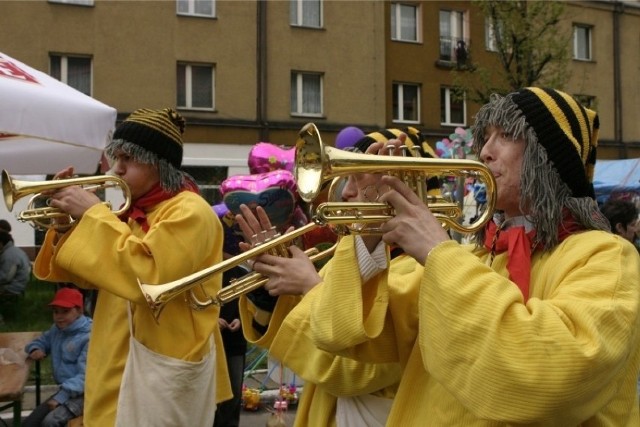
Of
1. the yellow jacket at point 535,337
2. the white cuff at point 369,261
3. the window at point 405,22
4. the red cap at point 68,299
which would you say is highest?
the window at point 405,22

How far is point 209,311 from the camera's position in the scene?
116 inches

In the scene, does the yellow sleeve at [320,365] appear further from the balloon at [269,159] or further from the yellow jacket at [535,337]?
the balloon at [269,159]

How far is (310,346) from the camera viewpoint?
214 cm

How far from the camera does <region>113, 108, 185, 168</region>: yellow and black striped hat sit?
3.07m

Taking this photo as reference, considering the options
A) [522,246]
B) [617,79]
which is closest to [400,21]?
[617,79]

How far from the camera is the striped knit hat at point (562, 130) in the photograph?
170 centimetres

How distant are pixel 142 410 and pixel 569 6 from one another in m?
21.7

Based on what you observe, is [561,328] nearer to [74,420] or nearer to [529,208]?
[529,208]

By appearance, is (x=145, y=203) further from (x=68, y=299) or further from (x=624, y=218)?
(x=624, y=218)

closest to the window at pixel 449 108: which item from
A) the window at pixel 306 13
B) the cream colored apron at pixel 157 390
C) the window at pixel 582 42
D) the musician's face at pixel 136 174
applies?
A: the window at pixel 306 13

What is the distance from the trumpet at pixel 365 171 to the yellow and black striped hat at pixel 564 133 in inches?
6.5

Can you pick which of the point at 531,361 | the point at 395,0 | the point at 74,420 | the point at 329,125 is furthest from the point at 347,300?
the point at 395,0

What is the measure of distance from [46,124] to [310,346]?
2420mm

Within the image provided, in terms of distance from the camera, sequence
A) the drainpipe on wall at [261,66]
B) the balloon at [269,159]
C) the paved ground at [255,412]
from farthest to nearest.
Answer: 1. the drainpipe on wall at [261,66]
2. the paved ground at [255,412]
3. the balloon at [269,159]
